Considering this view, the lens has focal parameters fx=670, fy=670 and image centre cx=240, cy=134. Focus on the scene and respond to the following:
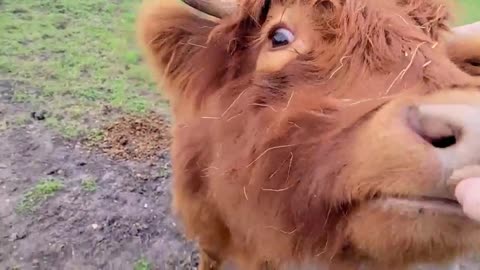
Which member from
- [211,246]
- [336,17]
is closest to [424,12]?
[336,17]

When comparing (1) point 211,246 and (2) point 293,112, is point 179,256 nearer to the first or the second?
(1) point 211,246

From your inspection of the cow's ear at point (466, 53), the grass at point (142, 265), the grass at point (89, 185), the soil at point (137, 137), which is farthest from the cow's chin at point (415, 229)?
the soil at point (137, 137)

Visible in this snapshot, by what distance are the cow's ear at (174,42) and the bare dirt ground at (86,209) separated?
57.8 inches

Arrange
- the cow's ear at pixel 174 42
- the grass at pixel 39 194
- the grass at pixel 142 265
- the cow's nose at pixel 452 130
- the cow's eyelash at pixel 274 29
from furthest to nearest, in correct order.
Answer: the grass at pixel 39 194
the grass at pixel 142 265
the cow's ear at pixel 174 42
the cow's eyelash at pixel 274 29
the cow's nose at pixel 452 130

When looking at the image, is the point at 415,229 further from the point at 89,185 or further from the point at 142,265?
the point at 89,185

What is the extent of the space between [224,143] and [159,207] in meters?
2.16

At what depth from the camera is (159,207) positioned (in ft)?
15.2

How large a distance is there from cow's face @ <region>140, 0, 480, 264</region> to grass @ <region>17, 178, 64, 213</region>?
1.87 m

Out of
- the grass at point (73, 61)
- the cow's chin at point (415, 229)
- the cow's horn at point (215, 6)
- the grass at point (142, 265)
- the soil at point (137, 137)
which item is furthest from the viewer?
the grass at point (73, 61)

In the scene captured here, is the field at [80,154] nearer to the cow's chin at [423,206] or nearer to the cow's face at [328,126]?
the cow's face at [328,126]

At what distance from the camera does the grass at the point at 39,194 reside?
4.51 metres

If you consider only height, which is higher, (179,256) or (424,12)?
(424,12)

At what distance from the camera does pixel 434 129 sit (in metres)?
1.70

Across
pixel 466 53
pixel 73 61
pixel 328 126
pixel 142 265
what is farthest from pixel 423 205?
pixel 73 61
